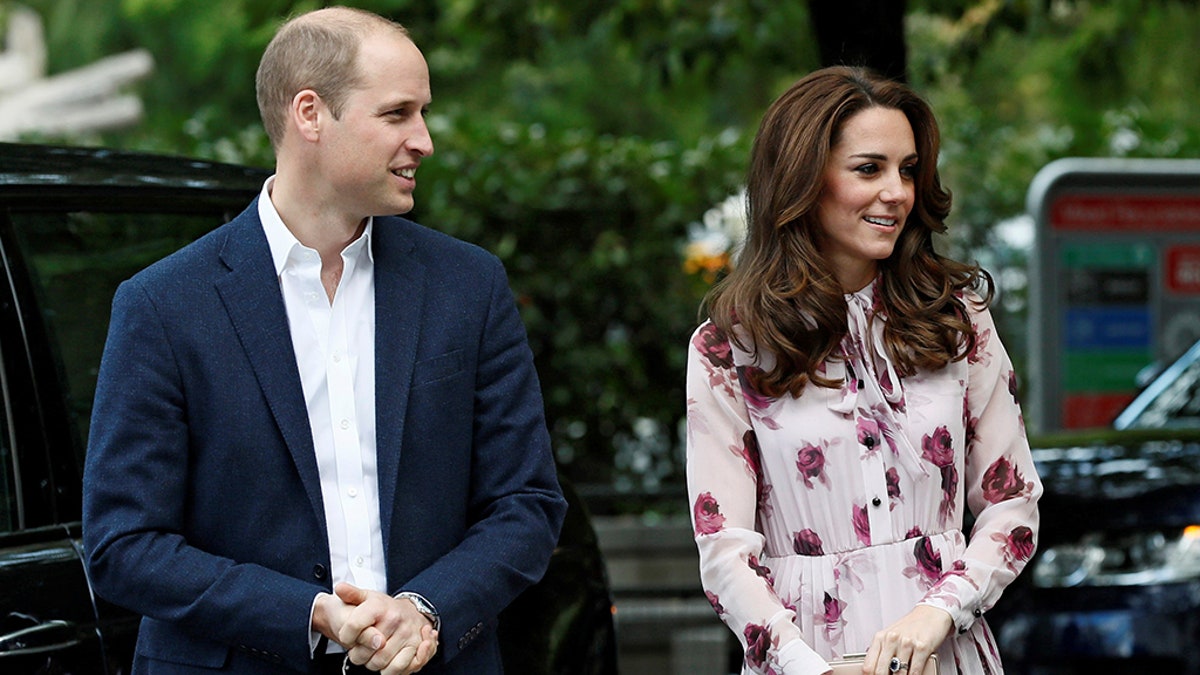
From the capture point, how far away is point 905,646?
299cm

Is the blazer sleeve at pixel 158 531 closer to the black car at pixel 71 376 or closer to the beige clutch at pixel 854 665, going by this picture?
the black car at pixel 71 376

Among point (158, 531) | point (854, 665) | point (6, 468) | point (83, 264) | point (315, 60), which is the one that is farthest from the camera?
point (83, 264)

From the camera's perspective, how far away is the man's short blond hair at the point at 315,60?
292 centimetres

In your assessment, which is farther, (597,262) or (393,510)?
(597,262)

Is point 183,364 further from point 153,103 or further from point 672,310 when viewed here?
point 153,103

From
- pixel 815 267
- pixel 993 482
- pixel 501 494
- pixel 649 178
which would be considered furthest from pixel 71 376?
pixel 649 178

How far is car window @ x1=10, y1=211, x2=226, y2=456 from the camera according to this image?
3555 millimetres

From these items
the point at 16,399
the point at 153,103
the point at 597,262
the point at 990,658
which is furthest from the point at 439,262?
the point at 153,103

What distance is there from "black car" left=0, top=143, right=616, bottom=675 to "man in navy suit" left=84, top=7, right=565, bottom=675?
38 centimetres

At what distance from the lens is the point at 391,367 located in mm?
2920

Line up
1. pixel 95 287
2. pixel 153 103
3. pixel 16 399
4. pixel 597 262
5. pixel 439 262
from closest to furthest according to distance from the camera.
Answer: pixel 439 262
pixel 16 399
pixel 95 287
pixel 597 262
pixel 153 103

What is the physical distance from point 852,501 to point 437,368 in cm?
77

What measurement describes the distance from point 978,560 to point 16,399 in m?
1.83

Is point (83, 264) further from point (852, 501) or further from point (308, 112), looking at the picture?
point (852, 501)
